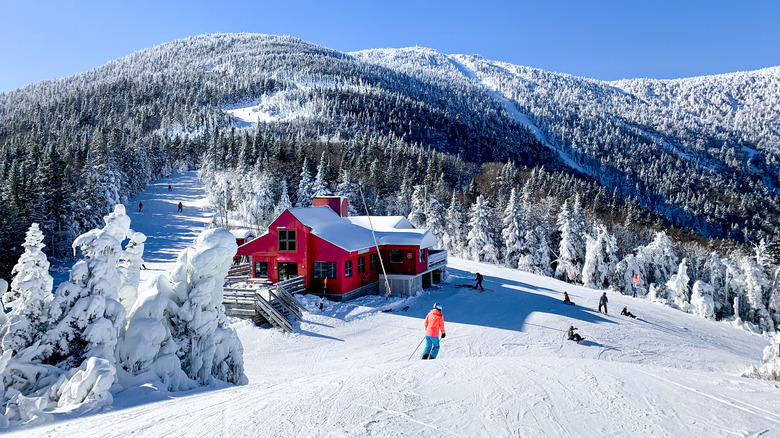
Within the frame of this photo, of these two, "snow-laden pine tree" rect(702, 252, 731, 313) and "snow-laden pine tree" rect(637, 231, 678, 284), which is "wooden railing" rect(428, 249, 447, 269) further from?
"snow-laden pine tree" rect(702, 252, 731, 313)

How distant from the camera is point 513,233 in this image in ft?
155

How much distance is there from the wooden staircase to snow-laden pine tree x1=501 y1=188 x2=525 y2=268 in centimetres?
3154

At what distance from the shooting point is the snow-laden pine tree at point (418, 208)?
172 feet

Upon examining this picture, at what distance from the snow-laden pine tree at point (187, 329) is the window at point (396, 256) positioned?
1735cm

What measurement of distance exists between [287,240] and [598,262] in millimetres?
33542

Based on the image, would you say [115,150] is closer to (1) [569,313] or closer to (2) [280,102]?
(1) [569,313]

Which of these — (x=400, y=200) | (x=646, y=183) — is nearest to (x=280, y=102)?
(x=400, y=200)

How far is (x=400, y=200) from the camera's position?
58.2 meters

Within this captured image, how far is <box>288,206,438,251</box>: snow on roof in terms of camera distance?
82.5 feet

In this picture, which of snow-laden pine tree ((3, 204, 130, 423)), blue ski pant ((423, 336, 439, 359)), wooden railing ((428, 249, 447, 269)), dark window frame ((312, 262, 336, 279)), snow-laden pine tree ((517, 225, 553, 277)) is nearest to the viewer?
snow-laden pine tree ((3, 204, 130, 423))

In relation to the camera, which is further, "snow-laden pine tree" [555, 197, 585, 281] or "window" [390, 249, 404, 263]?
"snow-laden pine tree" [555, 197, 585, 281]

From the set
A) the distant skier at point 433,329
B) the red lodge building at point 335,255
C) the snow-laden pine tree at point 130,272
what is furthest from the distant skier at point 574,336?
the snow-laden pine tree at point 130,272

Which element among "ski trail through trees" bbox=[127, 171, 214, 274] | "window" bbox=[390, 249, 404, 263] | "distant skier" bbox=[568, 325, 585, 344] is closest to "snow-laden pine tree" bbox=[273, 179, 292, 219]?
"ski trail through trees" bbox=[127, 171, 214, 274]

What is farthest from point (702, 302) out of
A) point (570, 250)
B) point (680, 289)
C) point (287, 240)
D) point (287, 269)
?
point (287, 240)
